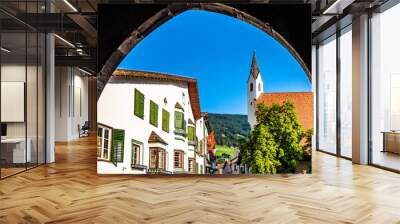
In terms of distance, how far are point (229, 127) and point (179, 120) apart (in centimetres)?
87

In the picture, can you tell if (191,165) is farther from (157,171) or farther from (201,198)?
(201,198)

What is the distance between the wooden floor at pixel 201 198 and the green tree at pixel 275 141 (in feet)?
0.83

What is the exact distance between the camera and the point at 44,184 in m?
6.02

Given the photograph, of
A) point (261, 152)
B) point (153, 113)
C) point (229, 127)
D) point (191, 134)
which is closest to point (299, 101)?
point (261, 152)

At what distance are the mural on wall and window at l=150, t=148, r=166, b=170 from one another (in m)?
0.02

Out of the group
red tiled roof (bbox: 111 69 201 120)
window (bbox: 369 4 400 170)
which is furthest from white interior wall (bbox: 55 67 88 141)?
window (bbox: 369 4 400 170)

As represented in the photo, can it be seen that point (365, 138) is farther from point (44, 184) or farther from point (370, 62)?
point (44, 184)

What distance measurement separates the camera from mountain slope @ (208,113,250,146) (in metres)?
6.64

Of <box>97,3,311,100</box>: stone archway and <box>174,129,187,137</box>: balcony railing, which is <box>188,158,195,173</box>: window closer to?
<box>174,129,187,137</box>: balcony railing

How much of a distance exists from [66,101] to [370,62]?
1226cm

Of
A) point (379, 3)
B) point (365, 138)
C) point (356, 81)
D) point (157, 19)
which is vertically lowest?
point (365, 138)

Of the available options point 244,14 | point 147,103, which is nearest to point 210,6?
point 244,14

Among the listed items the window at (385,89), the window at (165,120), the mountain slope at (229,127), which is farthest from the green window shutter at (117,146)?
the window at (385,89)

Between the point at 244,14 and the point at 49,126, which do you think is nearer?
the point at 244,14
